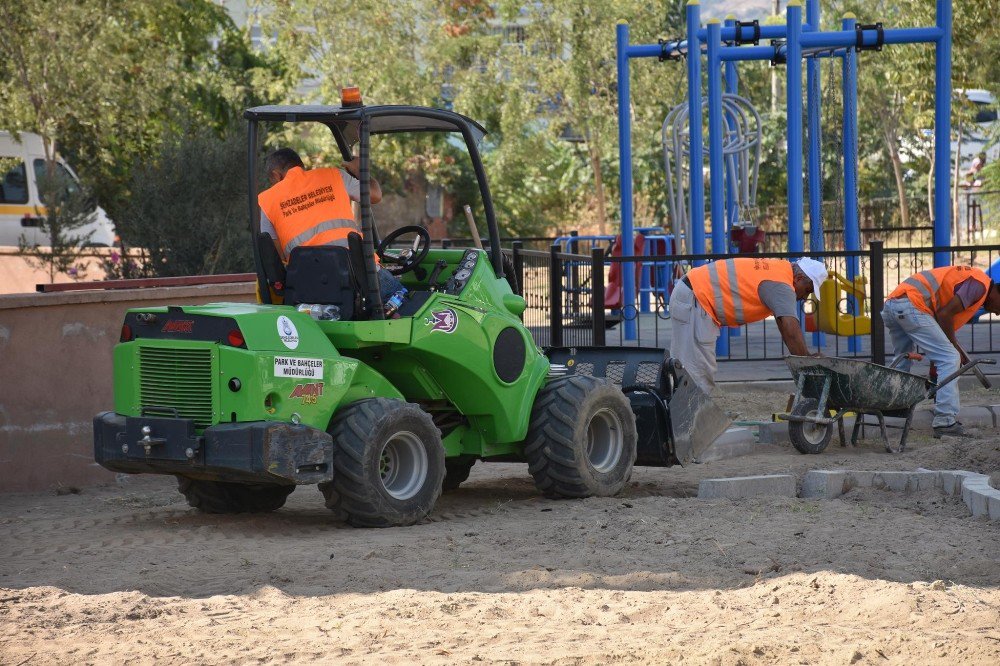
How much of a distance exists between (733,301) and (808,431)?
1.14 meters

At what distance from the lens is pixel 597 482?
8.05 metres

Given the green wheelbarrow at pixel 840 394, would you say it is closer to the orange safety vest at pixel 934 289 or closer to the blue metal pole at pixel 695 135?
the orange safety vest at pixel 934 289

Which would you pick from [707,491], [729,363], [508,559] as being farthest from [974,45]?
[508,559]

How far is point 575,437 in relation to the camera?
25.7ft

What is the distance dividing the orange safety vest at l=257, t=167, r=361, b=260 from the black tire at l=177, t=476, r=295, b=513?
1497 millimetres

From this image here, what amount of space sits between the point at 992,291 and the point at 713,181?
6.07 m

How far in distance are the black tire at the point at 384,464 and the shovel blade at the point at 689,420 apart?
181cm

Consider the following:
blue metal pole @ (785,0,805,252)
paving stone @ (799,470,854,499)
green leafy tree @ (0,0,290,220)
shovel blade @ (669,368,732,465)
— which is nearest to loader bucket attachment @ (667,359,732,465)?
shovel blade @ (669,368,732,465)

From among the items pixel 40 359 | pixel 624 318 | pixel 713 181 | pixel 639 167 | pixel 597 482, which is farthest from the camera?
pixel 639 167

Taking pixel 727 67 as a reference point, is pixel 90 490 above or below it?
below

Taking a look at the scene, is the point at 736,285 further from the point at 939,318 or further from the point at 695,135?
the point at 695,135

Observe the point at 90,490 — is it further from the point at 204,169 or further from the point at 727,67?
the point at 727,67

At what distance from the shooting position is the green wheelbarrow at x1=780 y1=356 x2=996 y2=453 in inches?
377

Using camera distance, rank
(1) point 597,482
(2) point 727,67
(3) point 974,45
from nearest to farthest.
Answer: (1) point 597,482 < (2) point 727,67 < (3) point 974,45
